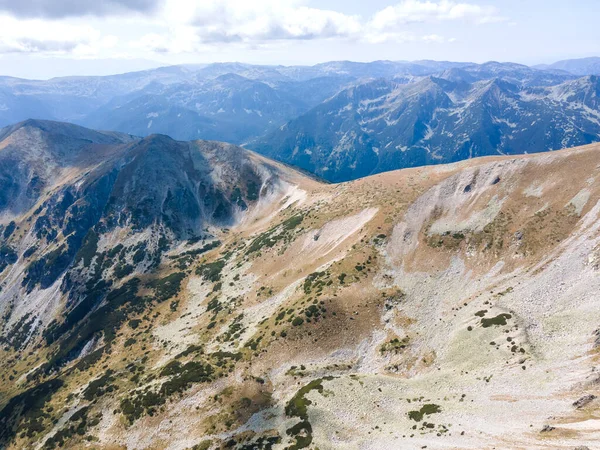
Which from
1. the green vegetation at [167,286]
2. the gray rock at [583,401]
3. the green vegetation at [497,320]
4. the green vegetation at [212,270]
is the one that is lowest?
the green vegetation at [167,286]

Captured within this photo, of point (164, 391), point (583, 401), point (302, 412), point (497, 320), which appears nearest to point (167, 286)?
point (164, 391)

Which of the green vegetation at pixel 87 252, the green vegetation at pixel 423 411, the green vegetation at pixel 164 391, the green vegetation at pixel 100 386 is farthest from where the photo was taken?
the green vegetation at pixel 87 252

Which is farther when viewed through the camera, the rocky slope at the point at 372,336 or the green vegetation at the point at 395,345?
the green vegetation at the point at 395,345

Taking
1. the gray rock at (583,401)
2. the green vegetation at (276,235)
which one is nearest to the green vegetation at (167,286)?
the green vegetation at (276,235)

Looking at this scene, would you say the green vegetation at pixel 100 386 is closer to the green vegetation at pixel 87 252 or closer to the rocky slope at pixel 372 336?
the rocky slope at pixel 372 336

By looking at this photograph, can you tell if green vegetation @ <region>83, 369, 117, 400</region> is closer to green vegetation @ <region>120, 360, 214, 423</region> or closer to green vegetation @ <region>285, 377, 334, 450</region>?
green vegetation @ <region>120, 360, 214, 423</region>

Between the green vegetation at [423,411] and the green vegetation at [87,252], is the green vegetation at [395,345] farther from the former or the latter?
the green vegetation at [87,252]

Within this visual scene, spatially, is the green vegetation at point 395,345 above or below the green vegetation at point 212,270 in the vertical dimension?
above

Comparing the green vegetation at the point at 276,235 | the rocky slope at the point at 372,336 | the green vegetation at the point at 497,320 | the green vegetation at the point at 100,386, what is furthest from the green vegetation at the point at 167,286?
the green vegetation at the point at 497,320

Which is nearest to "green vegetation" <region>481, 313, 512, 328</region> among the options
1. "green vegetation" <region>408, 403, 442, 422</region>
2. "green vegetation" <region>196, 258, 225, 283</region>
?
"green vegetation" <region>408, 403, 442, 422</region>

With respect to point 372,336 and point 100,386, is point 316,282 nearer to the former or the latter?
point 372,336

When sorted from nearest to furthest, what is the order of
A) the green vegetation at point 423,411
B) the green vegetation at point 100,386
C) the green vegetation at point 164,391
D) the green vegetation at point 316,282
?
the green vegetation at point 423,411, the green vegetation at point 164,391, the green vegetation at point 100,386, the green vegetation at point 316,282
